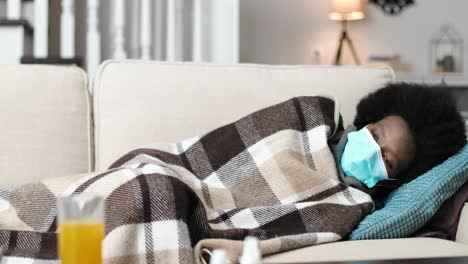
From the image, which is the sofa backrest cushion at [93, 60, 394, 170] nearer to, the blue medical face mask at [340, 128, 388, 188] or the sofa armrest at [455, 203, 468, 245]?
the blue medical face mask at [340, 128, 388, 188]

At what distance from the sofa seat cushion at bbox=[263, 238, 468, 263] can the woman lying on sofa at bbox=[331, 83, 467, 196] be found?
275 millimetres

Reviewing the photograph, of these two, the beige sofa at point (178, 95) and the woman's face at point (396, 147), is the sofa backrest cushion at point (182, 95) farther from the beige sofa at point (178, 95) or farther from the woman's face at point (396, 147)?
the woman's face at point (396, 147)

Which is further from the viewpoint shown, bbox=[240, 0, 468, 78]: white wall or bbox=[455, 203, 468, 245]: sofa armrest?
bbox=[240, 0, 468, 78]: white wall

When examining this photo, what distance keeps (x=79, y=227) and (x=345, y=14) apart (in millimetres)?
3547

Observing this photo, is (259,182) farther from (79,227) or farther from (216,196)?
(79,227)

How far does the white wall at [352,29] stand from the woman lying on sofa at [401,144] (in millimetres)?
2537

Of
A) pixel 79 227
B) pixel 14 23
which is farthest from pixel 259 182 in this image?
pixel 14 23

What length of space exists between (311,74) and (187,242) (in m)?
0.79

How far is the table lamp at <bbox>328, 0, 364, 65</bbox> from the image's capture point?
13.4 ft

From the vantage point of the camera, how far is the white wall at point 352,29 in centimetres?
427

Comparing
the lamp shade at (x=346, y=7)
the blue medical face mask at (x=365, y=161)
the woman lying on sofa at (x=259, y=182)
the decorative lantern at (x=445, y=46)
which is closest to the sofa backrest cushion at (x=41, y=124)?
the woman lying on sofa at (x=259, y=182)

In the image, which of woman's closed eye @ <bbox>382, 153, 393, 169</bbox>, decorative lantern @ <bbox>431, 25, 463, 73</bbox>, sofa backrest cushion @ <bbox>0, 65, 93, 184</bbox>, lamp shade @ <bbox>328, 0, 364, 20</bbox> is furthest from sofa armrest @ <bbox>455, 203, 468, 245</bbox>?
decorative lantern @ <bbox>431, 25, 463, 73</bbox>

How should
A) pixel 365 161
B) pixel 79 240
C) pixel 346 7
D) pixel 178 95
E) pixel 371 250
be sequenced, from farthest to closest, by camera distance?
1. pixel 346 7
2. pixel 178 95
3. pixel 365 161
4. pixel 371 250
5. pixel 79 240

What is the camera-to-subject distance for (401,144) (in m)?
1.70
